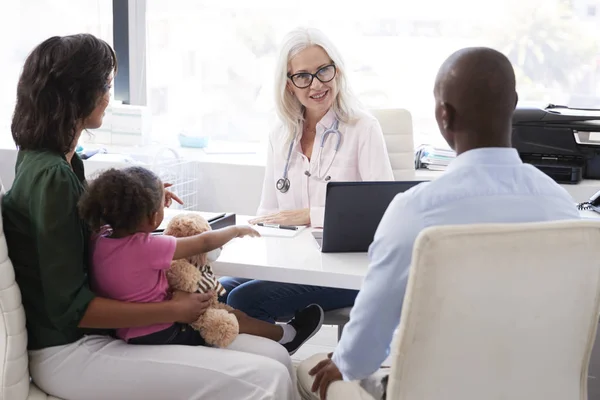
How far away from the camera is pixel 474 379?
123cm

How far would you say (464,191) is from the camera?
1.23 m

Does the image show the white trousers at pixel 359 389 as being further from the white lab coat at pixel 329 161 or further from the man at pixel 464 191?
the white lab coat at pixel 329 161

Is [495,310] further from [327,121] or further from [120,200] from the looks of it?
[327,121]

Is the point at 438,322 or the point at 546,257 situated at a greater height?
the point at 546,257

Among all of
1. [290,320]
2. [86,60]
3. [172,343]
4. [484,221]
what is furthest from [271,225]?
[484,221]

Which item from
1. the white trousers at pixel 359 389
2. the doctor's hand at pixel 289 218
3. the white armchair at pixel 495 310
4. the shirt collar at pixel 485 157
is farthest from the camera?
the doctor's hand at pixel 289 218

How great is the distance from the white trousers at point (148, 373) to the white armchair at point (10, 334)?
0.07 m

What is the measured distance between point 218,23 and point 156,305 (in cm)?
234

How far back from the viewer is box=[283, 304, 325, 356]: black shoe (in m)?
2.12

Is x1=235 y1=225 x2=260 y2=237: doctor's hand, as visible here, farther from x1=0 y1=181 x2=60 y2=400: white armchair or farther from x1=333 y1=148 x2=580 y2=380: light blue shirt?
x1=333 y1=148 x2=580 y2=380: light blue shirt

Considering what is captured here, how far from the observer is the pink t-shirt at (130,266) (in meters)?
1.70

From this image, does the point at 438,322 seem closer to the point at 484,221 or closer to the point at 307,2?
the point at 484,221

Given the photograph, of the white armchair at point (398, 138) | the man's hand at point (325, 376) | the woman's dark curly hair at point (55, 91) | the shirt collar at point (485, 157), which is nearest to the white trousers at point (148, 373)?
the man's hand at point (325, 376)

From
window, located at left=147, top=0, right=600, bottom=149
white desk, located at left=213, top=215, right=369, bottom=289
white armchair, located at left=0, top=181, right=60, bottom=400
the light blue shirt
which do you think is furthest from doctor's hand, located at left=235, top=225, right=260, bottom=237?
window, located at left=147, top=0, right=600, bottom=149
